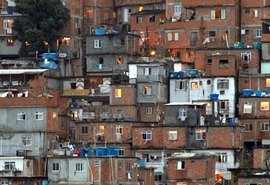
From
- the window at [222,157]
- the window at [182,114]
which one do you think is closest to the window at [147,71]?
the window at [182,114]

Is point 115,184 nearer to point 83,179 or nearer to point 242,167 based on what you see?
Result: point 83,179

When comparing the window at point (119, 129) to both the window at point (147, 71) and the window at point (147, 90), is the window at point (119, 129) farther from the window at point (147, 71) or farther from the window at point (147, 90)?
the window at point (147, 71)

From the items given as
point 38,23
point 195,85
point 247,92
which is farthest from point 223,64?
point 38,23

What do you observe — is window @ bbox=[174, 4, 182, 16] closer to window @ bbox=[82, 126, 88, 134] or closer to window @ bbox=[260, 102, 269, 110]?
window @ bbox=[260, 102, 269, 110]

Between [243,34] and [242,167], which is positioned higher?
[243,34]

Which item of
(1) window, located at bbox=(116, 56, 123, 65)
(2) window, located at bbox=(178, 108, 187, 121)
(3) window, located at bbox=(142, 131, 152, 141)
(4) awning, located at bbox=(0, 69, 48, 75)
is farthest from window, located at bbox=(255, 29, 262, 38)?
(3) window, located at bbox=(142, 131, 152, 141)

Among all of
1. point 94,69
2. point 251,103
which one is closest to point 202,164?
point 251,103

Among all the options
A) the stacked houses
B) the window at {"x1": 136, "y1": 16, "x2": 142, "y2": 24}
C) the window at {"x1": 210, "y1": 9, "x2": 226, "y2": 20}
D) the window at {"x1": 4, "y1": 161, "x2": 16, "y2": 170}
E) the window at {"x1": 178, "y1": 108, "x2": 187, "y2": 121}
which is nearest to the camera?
the stacked houses
